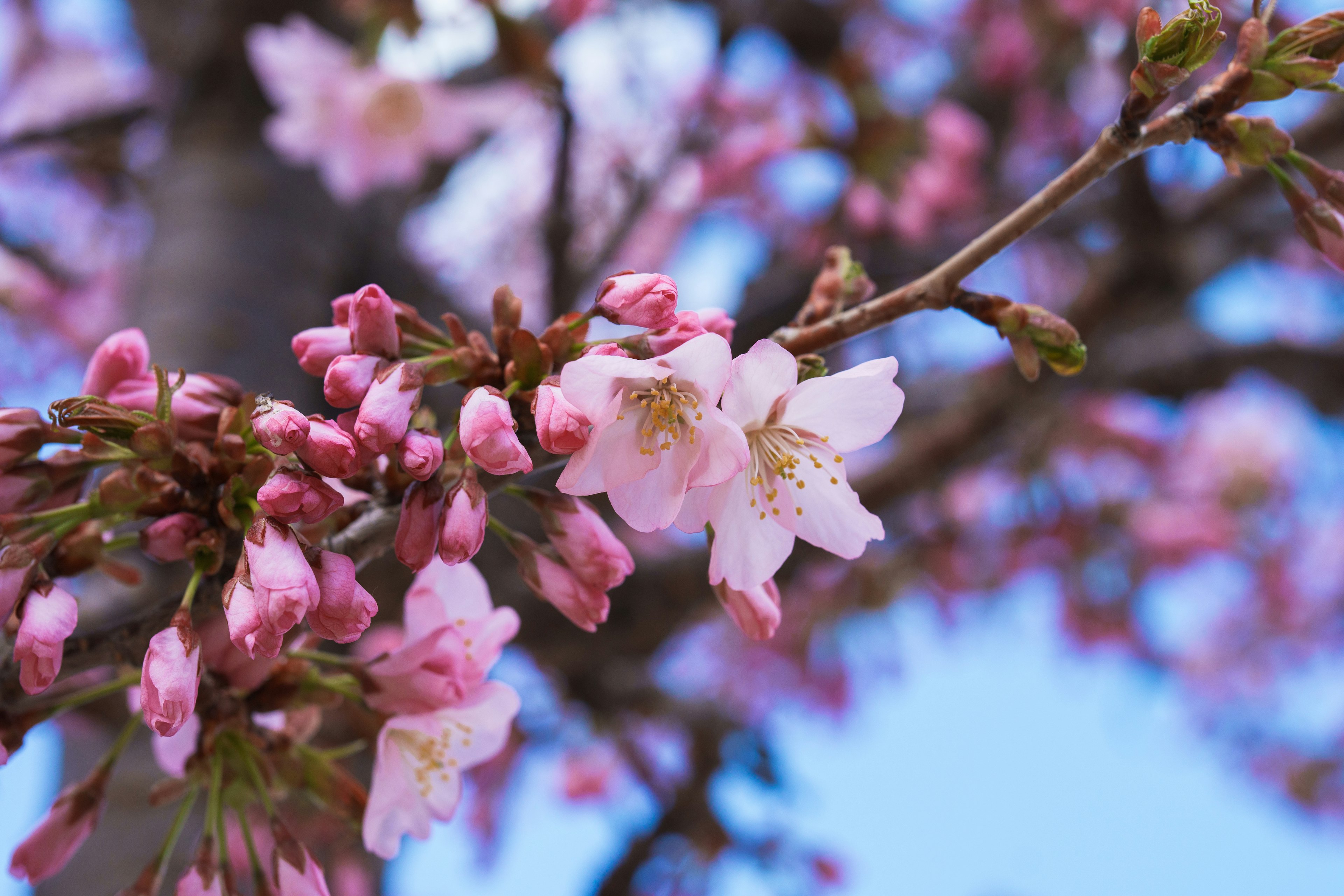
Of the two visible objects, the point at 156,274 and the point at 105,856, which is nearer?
the point at 105,856

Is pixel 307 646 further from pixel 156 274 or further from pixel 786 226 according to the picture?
pixel 786 226

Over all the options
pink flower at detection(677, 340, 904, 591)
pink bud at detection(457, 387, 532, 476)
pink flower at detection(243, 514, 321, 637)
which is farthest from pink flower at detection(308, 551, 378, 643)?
pink flower at detection(677, 340, 904, 591)

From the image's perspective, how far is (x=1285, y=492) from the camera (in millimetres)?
5059

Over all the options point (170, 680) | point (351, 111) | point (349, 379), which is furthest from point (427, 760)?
point (351, 111)

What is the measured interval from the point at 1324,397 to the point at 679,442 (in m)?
2.71

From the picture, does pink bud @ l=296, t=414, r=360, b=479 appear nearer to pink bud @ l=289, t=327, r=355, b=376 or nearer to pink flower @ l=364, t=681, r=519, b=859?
pink bud @ l=289, t=327, r=355, b=376

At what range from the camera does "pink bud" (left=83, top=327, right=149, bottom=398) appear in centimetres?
73

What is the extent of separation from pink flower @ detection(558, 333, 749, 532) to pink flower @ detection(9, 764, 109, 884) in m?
0.58

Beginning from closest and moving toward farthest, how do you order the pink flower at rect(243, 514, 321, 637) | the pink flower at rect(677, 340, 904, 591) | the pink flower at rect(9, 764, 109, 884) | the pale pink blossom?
the pink flower at rect(243, 514, 321, 637), the pink flower at rect(677, 340, 904, 591), the pink flower at rect(9, 764, 109, 884), the pale pink blossom

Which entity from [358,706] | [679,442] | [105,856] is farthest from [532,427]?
[105,856]

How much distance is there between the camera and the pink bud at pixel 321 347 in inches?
26.7

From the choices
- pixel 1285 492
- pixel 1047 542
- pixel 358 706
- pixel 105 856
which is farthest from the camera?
pixel 1285 492

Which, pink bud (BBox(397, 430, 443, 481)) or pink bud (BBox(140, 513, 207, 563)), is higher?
pink bud (BBox(397, 430, 443, 481))

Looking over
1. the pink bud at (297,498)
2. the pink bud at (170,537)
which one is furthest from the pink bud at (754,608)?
the pink bud at (170,537)
